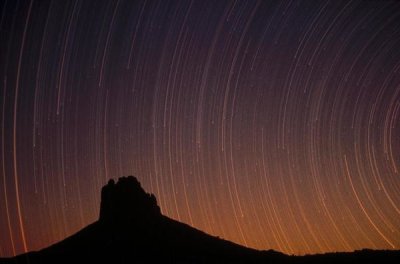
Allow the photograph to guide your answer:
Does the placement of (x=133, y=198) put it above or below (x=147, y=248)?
above

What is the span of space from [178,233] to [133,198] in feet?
54.4

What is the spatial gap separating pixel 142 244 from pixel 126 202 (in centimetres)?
1650

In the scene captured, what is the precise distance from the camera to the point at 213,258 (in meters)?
47.2

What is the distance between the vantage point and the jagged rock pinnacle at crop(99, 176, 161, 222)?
71.4 metres

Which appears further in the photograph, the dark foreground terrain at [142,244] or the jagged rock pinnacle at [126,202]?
the jagged rock pinnacle at [126,202]

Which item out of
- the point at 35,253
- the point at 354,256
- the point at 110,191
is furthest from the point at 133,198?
the point at 354,256

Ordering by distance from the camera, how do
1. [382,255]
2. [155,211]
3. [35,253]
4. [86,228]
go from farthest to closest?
[155,211], [86,228], [35,253], [382,255]

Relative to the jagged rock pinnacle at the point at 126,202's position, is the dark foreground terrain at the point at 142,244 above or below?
below

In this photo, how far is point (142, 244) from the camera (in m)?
58.1

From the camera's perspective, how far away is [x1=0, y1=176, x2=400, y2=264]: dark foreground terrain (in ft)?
144

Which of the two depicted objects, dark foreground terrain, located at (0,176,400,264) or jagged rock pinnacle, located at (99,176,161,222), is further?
jagged rock pinnacle, located at (99,176,161,222)

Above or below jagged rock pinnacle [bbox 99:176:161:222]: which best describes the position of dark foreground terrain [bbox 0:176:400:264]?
below

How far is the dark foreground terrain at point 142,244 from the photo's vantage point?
4404 centimetres

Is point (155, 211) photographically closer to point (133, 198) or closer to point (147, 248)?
point (133, 198)
